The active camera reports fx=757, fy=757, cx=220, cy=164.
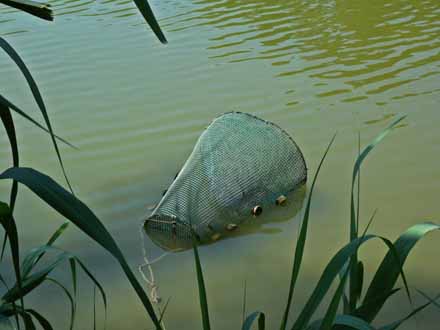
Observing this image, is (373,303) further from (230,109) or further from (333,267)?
(230,109)

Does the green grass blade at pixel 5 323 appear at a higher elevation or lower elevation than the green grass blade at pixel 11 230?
lower

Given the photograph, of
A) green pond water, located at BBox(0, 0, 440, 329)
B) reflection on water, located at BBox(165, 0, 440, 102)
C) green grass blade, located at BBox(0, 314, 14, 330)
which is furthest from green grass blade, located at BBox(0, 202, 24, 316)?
reflection on water, located at BBox(165, 0, 440, 102)

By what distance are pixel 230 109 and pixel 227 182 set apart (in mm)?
1456

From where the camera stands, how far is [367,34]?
20.2 feet

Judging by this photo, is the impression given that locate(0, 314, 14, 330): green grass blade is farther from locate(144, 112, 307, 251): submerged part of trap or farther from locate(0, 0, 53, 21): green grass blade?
locate(144, 112, 307, 251): submerged part of trap

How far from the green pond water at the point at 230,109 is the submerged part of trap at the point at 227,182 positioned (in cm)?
9

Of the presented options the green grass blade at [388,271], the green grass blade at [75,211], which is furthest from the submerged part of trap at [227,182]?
the green grass blade at [75,211]

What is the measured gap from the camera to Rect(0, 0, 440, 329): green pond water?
297 cm

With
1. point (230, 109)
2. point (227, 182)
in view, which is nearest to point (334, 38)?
point (230, 109)

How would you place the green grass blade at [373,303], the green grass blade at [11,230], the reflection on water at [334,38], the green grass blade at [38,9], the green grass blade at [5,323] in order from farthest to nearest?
the reflection on water at [334,38]
the green grass blade at [5,323]
the green grass blade at [373,303]
the green grass blade at [11,230]
the green grass blade at [38,9]

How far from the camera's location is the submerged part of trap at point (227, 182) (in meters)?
3.29

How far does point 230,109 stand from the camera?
15.7 ft

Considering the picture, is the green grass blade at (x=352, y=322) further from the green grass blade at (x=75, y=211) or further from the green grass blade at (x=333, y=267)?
the green grass blade at (x=75, y=211)

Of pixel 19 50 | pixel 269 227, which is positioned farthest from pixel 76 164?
pixel 19 50
